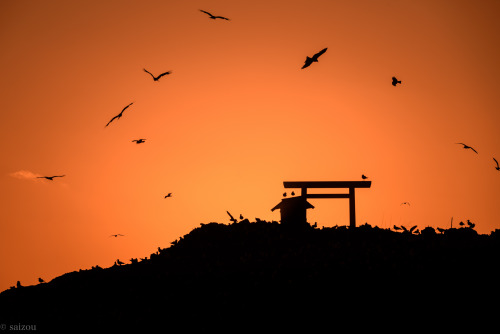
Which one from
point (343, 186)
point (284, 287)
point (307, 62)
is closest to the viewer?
point (307, 62)

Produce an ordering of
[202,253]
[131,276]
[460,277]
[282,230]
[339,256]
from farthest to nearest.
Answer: [282,230] → [202,253] → [131,276] → [339,256] → [460,277]

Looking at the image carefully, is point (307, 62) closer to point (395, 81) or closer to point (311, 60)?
point (311, 60)

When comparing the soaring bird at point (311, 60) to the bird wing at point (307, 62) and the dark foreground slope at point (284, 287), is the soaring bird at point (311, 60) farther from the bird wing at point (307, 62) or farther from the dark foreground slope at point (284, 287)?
the dark foreground slope at point (284, 287)

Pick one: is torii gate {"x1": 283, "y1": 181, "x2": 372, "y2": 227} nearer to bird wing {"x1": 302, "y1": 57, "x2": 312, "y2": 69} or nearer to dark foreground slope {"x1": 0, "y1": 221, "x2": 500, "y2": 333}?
dark foreground slope {"x1": 0, "y1": 221, "x2": 500, "y2": 333}

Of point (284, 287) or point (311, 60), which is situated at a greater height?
point (311, 60)

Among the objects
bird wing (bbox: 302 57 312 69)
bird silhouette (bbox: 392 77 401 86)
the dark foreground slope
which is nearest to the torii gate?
the dark foreground slope

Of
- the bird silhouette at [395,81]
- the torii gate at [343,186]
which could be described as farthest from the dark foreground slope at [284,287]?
the bird silhouette at [395,81]

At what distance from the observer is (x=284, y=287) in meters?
15.9

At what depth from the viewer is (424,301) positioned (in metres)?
14.6

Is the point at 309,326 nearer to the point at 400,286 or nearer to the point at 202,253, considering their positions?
the point at 400,286

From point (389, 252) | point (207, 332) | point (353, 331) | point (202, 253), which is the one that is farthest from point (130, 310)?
point (389, 252)

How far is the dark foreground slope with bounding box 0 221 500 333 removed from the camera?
14375mm

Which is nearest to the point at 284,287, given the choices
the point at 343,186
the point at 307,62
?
the point at 307,62

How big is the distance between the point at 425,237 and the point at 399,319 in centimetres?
874
